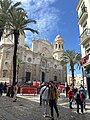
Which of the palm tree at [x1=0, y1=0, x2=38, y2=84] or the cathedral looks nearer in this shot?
the palm tree at [x1=0, y1=0, x2=38, y2=84]

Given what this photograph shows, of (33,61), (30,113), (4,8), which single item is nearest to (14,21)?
(4,8)

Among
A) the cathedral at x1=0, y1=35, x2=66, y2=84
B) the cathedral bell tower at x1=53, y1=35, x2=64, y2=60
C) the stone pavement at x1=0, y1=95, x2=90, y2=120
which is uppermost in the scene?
the cathedral bell tower at x1=53, y1=35, x2=64, y2=60

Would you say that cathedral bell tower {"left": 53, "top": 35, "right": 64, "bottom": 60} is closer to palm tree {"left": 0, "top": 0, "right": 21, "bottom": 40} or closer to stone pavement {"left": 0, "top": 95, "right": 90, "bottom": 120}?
palm tree {"left": 0, "top": 0, "right": 21, "bottom": 40}

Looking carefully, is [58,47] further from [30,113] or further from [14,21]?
[30,113]

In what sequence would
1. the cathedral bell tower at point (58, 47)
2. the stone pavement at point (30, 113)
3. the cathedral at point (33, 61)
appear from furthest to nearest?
1. the cathedral bell tower at point (58, 47)
2. the cathedral at point (33, 61)
3. the stone pavement at point (30, 113)

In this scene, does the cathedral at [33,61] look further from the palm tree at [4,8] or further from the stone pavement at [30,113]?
the stone pavement at [30,113]

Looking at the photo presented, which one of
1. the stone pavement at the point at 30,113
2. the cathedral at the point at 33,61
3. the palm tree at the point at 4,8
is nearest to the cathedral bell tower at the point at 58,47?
the cathedral at the point at 33,61

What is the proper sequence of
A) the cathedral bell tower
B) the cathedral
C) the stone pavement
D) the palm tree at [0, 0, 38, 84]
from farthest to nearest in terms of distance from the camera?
the cathedral bell tower → the cathedral → the palm tree at [0, 0, 38, 84] → the stone pavement

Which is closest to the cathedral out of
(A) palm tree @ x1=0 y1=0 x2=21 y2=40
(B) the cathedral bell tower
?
(B) the cathedral bell tower

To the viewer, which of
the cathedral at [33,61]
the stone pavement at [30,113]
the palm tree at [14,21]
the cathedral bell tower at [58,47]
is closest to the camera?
the stone pavement at [30,113]

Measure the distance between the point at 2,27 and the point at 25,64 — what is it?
30027 millimetres

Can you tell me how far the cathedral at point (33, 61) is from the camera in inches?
1672

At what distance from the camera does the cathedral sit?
42.5m

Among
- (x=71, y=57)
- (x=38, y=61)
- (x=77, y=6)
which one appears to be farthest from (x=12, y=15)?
(x=38, y=61)
